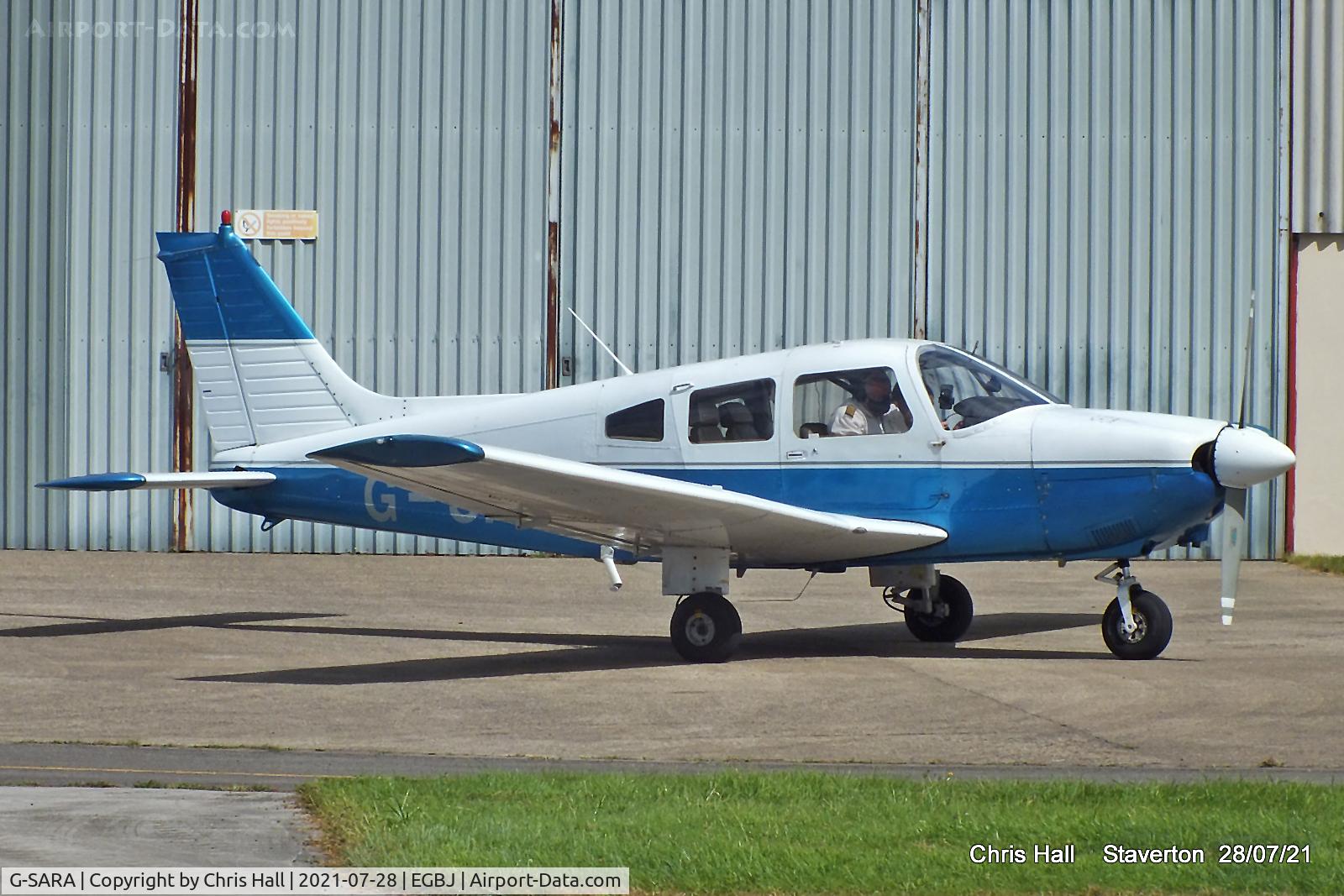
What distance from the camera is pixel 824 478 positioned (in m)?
11.6

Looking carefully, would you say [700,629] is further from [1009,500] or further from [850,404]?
[1009,500]

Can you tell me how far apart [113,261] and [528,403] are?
30.2 feet

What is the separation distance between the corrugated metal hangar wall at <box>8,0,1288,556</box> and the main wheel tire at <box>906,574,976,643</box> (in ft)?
24.1

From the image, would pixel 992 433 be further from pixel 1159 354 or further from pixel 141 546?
pixel 141 546

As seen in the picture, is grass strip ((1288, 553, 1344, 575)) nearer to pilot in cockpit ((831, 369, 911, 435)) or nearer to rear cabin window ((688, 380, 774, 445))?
pilot in cockpit ((831, 369, 911, 435))

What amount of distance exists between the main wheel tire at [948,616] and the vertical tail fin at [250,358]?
4.66 m

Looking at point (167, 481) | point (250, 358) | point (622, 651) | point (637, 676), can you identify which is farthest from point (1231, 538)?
point (250, 358)

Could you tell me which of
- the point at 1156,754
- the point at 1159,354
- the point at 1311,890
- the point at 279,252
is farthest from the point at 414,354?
the point at 1311,890

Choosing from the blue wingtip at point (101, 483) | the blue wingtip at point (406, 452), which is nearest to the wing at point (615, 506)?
the blue wingtip at point (406, 452)

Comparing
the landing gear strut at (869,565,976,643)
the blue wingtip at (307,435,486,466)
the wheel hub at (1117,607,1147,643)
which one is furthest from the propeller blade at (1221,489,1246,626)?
the blue wingtip at (307,435,486,466)

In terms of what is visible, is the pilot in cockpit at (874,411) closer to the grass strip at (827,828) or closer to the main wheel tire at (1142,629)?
the main wheel tire at (1142,629)

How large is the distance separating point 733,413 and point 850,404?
0.87m

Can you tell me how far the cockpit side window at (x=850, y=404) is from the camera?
11.4 metres

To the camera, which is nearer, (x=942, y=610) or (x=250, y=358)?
(x=942, y=610)
